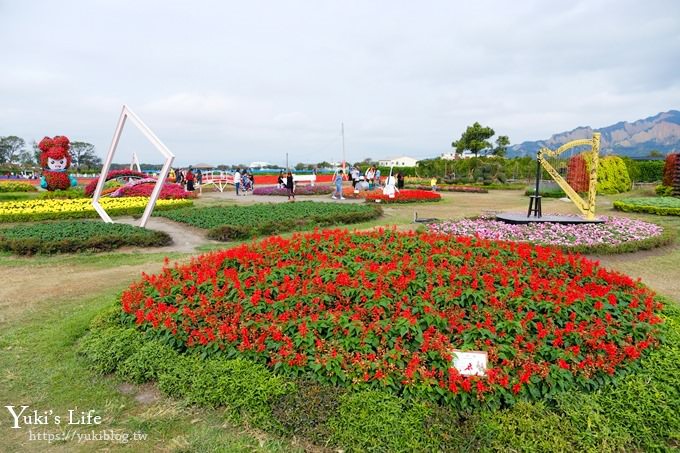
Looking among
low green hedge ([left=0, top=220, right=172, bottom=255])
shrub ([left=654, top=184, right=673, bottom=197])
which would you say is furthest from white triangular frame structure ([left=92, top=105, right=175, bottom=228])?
shrub ([left=654, top=184, right=673, bottom=197])

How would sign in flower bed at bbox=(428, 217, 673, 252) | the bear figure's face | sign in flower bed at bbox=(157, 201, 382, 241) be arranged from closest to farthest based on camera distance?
sign in flower bed at bbox=(428, 217, 673, 252), sign in flower bed at bbox=(157, 201, 382, 241), the bear figure's face

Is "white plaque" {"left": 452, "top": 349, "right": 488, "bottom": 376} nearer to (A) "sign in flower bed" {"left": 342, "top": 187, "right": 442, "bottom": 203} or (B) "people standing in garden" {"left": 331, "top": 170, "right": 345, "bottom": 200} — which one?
(A) "sign in flower bed" {"left": 342, "top": 187, "right": 442, "bottom": 203}

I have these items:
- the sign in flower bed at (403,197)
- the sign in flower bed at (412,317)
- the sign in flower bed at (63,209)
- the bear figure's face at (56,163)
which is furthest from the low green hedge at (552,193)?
the bear figure's face at (56,163)

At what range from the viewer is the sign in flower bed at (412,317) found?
3.21 metres

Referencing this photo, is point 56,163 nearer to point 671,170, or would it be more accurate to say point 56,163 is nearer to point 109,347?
point 109,347

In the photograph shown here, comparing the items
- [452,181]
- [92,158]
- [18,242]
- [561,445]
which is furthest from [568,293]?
[92,158]

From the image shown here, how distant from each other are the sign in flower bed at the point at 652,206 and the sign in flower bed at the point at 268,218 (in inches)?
339

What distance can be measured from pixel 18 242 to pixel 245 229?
4271 mm

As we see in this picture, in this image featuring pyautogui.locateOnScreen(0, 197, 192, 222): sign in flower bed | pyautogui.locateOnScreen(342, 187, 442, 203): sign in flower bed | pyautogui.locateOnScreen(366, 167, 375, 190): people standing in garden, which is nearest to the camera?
pyautogui.locateOnScreen(0, 197, 192, 222): sign in flower bed

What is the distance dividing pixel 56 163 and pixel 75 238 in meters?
15.6

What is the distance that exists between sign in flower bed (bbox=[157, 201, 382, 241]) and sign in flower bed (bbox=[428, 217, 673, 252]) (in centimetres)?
291

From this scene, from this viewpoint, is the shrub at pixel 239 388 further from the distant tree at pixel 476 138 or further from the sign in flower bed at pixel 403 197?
the distant tree at pixel 476 138

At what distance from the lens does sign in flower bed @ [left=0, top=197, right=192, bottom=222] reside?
13.2 metres

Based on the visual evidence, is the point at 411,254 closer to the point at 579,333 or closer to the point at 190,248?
the point at 579,333
